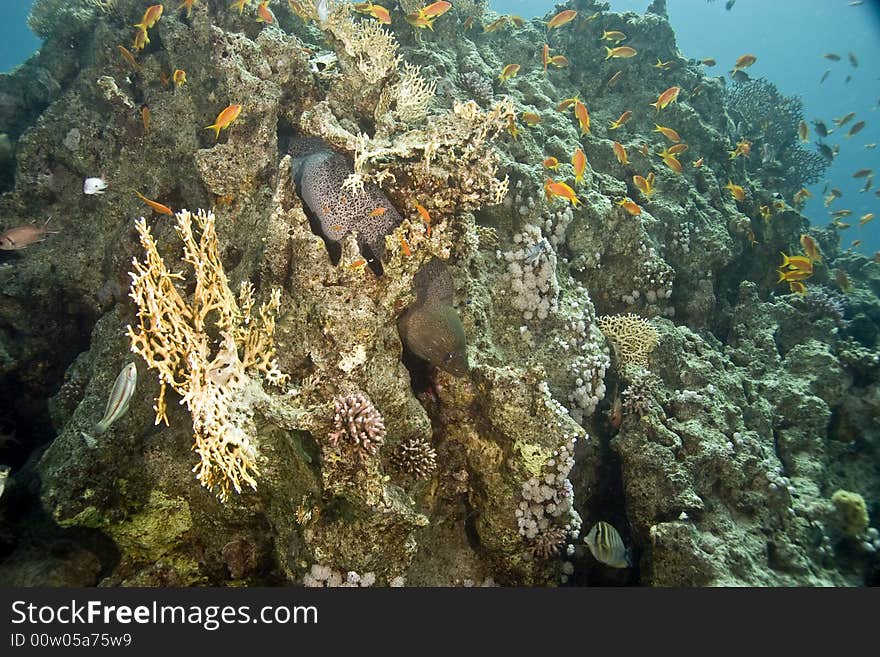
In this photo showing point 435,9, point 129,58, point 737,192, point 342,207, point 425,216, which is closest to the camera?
point 425,216

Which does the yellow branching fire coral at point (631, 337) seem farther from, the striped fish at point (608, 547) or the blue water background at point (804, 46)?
the blue water background at point (804, 46)

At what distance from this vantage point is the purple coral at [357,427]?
3160mm

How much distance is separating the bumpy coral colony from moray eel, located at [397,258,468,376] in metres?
0.03

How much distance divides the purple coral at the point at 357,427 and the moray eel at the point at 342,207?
144 centimetres

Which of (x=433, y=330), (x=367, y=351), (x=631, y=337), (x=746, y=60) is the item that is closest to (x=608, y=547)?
(x=433, y=330)

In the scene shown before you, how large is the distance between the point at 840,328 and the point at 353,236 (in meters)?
8.59

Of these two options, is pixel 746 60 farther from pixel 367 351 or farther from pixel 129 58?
pixel 129 58

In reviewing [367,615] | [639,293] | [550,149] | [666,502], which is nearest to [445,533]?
[367,615]

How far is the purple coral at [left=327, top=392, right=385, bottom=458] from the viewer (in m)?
3.16

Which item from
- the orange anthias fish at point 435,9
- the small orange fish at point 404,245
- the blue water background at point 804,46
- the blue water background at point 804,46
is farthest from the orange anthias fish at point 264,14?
the blue water background at point 804,46

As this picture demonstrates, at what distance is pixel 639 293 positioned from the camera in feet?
21.3

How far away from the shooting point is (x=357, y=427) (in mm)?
→ 3158

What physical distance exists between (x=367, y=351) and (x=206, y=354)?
45.7 inches

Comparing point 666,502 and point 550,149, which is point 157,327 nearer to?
point 666,502
